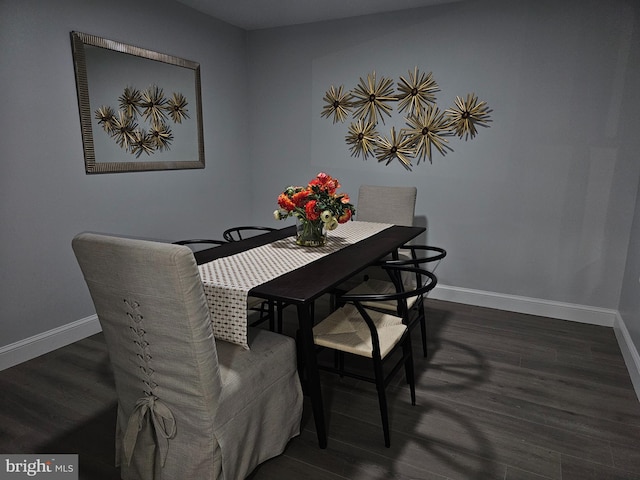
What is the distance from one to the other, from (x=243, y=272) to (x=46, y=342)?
1678 millimetres

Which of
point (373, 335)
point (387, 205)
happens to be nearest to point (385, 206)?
point (387, 205)

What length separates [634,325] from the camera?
2555mm

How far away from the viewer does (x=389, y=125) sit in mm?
3635

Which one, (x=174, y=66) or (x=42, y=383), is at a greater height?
(x=174, y=66)

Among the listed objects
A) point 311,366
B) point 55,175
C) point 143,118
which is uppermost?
point 143,118

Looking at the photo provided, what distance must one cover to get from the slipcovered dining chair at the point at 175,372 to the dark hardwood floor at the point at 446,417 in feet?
0.89

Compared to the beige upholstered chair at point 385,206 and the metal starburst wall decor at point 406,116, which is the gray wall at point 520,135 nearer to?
the metal starburst wall decor at point 406,116

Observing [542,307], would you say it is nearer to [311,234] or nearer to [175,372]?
[311,234]

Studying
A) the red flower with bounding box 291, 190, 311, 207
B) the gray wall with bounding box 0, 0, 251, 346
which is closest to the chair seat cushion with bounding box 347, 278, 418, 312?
the red flower with bounding box 291, 190, 311, 207

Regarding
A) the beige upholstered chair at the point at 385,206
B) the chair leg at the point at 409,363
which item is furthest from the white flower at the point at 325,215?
the beige upholstered chair at the point at 385,206

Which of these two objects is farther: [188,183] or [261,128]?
[261,128]

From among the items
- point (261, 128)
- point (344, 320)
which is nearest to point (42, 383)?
point (344, 320)

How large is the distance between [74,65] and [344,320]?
2304mm

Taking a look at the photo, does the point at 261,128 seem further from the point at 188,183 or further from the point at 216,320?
the point at 216,320
